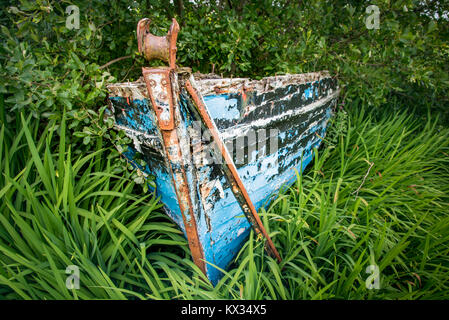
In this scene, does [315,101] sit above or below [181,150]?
above

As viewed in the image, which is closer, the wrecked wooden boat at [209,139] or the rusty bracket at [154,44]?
the rusty bracket at [154,44]

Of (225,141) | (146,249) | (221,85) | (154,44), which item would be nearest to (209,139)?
(225,141)

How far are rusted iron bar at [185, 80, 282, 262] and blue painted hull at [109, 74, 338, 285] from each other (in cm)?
4

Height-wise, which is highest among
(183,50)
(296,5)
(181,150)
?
(296,5)

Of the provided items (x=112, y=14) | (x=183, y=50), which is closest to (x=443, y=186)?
(x=183, y=50)

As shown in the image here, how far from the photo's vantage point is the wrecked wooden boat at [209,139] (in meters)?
0.87

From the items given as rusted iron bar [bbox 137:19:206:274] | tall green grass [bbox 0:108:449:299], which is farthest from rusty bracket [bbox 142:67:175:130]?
tall green grass [bbox 0:108:449:299]

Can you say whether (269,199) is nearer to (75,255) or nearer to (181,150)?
(181,150)

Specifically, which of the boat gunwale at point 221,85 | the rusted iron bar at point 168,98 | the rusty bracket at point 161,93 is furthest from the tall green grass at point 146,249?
the rusty bracket at point 161,93

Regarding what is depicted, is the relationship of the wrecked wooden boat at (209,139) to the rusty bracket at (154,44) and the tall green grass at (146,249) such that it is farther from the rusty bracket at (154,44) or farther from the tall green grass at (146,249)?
the tall green grass at (146,249)

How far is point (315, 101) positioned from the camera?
1.97m

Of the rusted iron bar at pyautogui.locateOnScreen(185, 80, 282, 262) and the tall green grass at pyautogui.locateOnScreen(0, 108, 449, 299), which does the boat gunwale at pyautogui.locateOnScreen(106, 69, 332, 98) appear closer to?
the rusted iron bar at pyautogui.locateOnScreen(185, 80, 282, 262)

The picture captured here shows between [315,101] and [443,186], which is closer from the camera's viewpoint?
[315,101]
